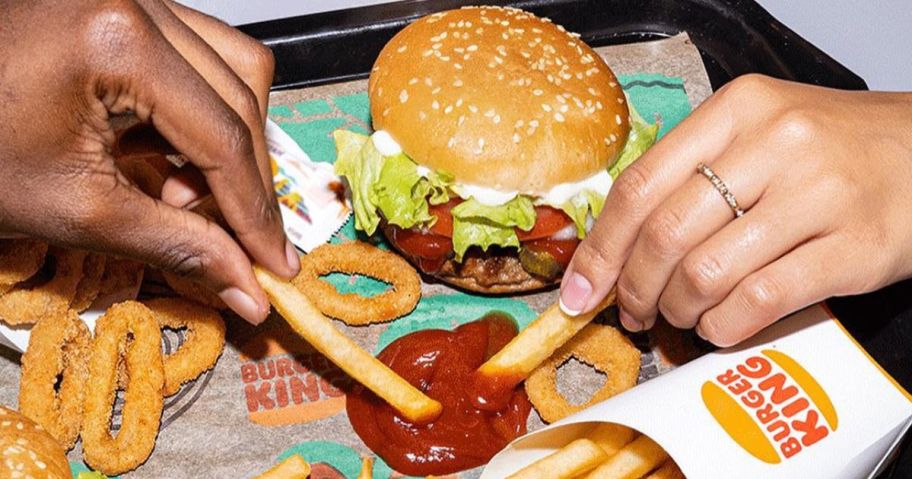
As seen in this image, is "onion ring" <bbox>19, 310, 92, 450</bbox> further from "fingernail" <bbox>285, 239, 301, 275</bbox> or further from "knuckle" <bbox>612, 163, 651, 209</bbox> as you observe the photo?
"knuckle" <bbox>612, 163, 651, 209</bbox>

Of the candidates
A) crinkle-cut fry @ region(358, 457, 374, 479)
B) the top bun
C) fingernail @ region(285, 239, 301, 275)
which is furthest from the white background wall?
crinkle-cut fry @ region(358, 457, 374, 479)

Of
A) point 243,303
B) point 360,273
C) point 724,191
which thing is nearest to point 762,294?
point 724,191

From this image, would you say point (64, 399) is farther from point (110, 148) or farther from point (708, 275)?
point (708, 275)

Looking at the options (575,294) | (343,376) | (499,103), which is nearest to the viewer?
(575,294)

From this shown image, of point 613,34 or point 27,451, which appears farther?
point 613,34

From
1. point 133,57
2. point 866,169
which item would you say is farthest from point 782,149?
point 133,57

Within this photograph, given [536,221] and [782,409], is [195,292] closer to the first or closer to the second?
[536,221]

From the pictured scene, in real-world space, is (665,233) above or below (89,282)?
above
